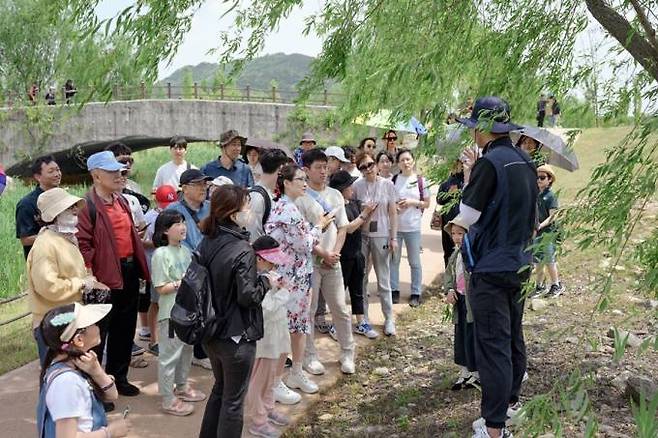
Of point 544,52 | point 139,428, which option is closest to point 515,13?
point 544,52

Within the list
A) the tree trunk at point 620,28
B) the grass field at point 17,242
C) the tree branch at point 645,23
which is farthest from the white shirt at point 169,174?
the tree branch at point 645,23

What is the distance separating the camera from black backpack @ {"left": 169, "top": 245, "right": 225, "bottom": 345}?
3574 mm

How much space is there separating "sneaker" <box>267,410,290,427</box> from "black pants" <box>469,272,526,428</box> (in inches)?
56.4

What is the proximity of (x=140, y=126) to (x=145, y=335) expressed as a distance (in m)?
19.4

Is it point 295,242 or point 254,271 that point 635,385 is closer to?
point 295,242

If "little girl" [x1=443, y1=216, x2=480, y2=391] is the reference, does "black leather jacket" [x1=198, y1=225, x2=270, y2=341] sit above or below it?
above

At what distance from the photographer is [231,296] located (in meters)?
3.69

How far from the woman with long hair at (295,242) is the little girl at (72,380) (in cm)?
199

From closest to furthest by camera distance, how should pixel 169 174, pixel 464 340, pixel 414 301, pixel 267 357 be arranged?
1. pixel 267 357
2. pixel 464 340
3. pixel 169 174
4. pixel 414 301

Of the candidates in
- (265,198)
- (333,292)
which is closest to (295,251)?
(265,198)

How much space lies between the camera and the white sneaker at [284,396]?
4980mm

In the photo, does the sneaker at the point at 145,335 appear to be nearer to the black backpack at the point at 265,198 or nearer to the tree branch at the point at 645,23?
the black backpack at the point at 265,198

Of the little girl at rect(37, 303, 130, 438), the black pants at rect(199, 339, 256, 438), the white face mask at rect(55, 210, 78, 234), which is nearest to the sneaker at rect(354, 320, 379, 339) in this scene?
the black pants at rect(199, 339, 256, 438)

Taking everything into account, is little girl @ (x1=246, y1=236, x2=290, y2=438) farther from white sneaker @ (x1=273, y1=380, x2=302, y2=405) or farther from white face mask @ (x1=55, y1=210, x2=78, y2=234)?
white face mask @ (x1=55, y1=210, x2=78, y2=234)
